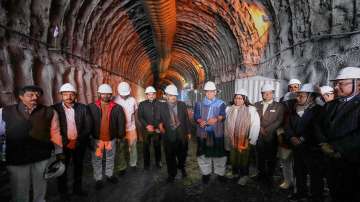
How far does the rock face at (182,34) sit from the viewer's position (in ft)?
16.9

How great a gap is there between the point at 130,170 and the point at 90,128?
1.99 metres

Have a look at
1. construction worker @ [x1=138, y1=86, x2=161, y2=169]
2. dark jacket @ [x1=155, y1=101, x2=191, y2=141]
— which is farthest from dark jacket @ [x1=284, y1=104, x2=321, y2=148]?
construction worker @ [x1=138, y1=86, x2=161, y2=169]

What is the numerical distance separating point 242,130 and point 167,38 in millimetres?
7851

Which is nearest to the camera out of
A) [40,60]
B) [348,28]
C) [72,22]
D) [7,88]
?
[7,88]

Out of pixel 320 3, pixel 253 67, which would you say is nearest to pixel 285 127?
pixel 320 3

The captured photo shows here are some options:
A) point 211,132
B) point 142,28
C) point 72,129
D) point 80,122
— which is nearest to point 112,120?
point 80,122

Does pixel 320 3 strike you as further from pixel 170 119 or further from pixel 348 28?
pixel 170 119

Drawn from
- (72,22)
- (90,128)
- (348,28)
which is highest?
(72,22)

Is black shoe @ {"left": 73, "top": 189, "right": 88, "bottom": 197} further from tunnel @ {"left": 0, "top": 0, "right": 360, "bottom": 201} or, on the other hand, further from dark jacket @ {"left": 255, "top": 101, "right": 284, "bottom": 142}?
dark jacket @ {"left": 255, "top": 101, "right": 284, "bottom": 142}

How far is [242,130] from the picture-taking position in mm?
5102

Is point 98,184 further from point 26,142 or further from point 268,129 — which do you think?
point 268,129

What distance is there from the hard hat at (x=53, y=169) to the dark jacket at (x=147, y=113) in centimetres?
251

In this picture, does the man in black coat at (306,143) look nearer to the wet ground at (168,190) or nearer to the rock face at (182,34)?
the wet ground at (168,190)

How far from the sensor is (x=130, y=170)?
619cm
